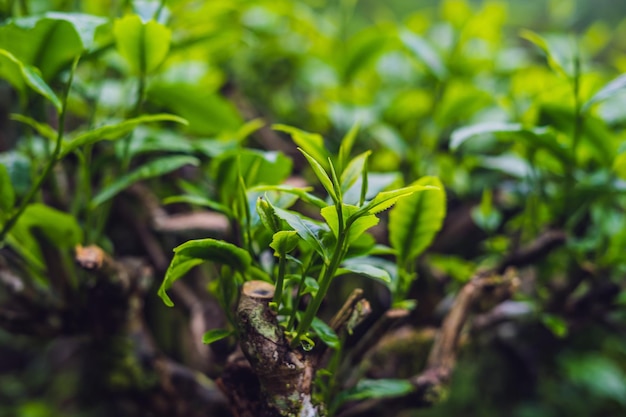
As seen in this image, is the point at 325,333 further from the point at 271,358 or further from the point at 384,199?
the point at 384,199

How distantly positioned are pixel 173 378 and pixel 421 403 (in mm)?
458

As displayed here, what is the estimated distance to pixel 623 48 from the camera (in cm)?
225

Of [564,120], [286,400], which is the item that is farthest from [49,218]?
[564,120]

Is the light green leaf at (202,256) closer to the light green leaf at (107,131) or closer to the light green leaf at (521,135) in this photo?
the light green leaf at (107,131)

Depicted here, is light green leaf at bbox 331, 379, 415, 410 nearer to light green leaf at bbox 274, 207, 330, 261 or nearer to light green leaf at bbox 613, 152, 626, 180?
light green leaf at bbox 274, 207, 330, 261

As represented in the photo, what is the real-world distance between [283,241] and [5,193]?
42cm

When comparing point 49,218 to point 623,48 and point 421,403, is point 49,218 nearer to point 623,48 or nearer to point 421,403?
point 421,403

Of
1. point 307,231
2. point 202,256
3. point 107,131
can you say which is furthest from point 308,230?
point 107,131

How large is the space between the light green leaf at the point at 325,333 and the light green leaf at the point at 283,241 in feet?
0.35

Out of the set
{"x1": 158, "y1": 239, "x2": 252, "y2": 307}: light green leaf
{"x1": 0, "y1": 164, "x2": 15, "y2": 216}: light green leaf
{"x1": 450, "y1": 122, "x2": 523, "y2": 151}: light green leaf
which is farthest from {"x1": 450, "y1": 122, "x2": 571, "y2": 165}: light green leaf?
{"x1": 0, "y1": 164, "x2": 15, "y2": 216}: light green leaf

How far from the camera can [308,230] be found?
521 millimetres

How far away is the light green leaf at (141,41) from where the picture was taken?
0.67 metres

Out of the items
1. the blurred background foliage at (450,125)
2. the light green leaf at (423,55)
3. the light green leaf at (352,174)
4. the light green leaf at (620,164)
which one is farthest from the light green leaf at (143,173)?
the light green leaf at (620,164)

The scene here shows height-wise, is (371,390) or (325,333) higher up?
(325,333)
